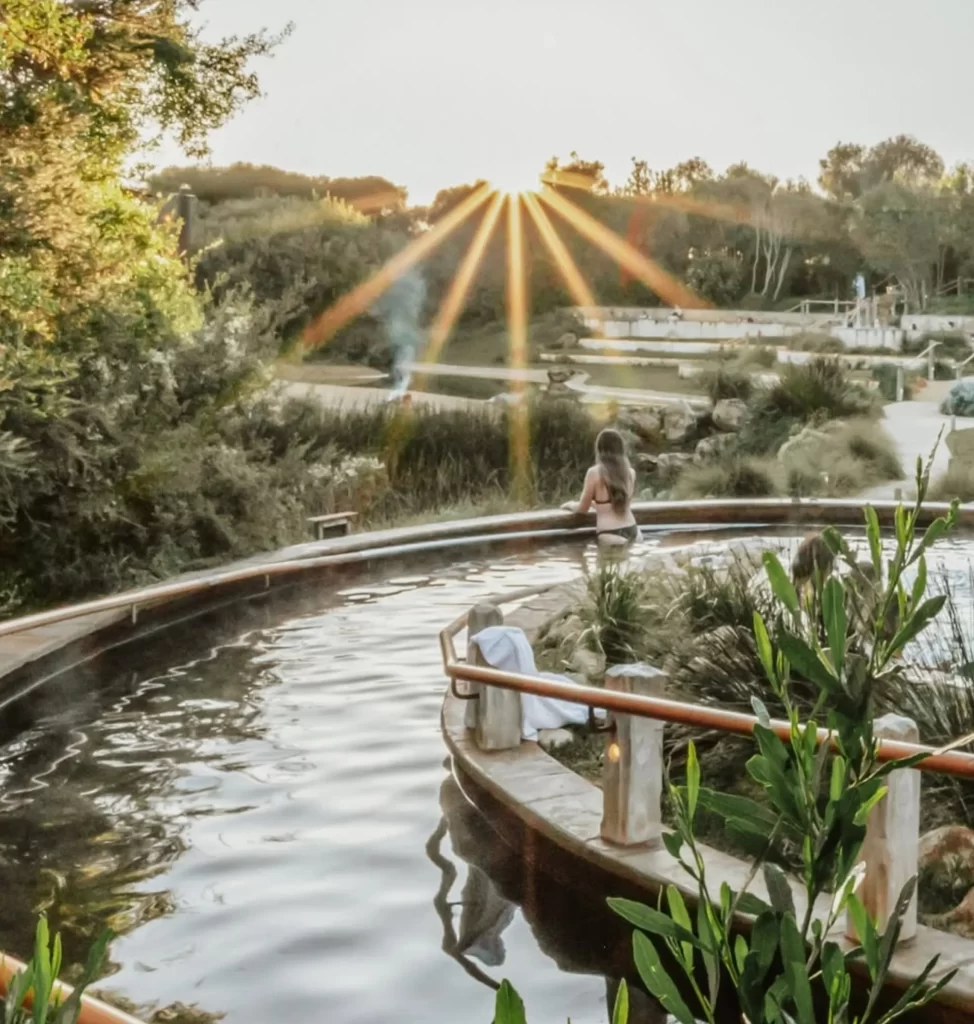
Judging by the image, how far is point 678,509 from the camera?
11.4 meters

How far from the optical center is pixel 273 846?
413 centimetres

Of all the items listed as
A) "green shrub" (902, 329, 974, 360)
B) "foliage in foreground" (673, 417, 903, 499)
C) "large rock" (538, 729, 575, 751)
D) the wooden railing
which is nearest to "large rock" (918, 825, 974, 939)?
the wooden railing

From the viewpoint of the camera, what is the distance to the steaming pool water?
3.26 meters

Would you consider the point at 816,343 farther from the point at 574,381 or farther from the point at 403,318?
the point at 403,318

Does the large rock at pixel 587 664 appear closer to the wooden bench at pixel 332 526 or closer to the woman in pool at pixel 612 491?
the woman in pool at pixel 612 491

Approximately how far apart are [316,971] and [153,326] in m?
6.64

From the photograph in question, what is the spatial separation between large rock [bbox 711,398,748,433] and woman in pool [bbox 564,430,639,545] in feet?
36.3

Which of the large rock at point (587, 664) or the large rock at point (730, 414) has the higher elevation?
the large rock at point (730, 414)

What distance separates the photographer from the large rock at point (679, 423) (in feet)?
63.3

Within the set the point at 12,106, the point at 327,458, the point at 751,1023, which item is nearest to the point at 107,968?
the point at 751,1023

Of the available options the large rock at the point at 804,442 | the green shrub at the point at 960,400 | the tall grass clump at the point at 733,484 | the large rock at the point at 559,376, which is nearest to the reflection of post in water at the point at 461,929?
the tall grass clump at the point at 733,484

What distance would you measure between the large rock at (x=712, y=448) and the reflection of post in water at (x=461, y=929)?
1387cm

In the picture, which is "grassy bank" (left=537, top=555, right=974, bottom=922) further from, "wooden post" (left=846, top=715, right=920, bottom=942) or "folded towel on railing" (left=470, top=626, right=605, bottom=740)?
"wooden post" (left=846, top=715, right=920, bottom=942)

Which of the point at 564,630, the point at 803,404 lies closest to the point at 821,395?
the point at 803,404
